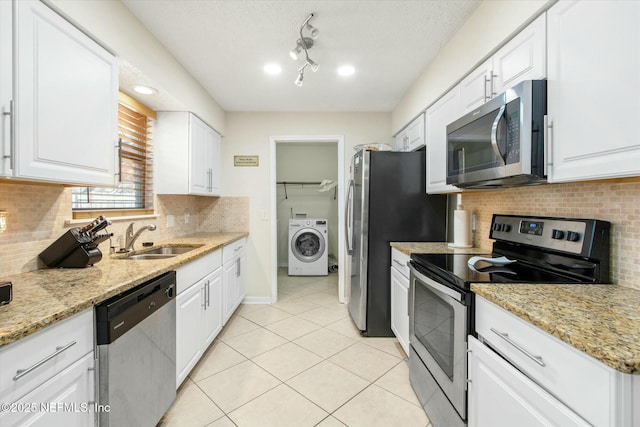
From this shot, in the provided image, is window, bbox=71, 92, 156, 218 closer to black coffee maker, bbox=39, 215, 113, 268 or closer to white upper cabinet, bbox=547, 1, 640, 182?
black coffee maker, bbox=39, 215, 113, 268

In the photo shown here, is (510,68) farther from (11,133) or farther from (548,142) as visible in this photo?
(11,133)

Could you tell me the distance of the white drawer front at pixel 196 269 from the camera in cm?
172

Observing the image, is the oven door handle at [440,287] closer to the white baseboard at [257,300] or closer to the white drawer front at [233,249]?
the white drawer front at [233,249]

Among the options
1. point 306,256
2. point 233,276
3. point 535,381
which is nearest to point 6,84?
point 535,381

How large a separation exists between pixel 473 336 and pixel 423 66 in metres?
2.09

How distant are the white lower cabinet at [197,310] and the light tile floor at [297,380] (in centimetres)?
18

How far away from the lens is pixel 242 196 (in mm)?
3461

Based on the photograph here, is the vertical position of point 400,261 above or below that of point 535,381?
above

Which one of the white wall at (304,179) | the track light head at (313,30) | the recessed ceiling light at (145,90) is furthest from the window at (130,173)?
the white wall at (304,179)

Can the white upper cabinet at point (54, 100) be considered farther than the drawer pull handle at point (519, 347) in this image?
Yes

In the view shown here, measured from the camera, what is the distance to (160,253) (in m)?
2.31

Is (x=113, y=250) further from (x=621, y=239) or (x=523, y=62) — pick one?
(x=621, y=239)

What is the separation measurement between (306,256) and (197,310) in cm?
297

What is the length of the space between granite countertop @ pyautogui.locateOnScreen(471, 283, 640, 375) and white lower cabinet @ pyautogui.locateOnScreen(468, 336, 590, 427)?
0.20 metres
